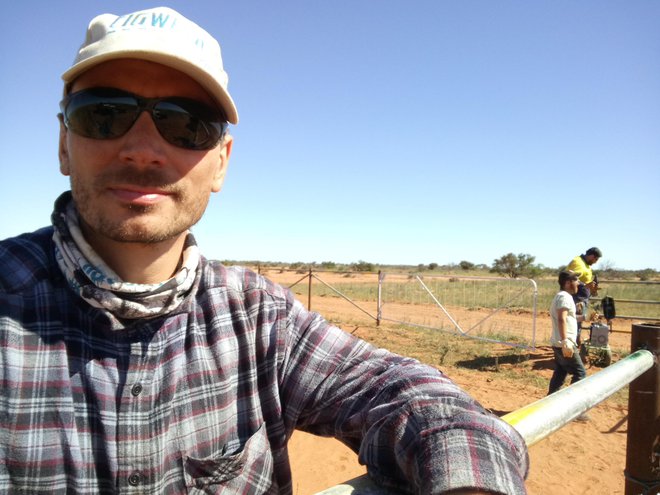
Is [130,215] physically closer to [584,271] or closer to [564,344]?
[564,344]

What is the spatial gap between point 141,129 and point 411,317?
1506 cm

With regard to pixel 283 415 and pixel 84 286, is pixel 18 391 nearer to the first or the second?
pixel 84 286

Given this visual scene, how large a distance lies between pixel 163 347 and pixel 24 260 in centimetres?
47

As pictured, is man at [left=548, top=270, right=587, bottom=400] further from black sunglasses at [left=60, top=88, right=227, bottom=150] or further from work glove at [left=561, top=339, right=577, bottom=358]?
black sunglasses at [left=60, top=88, right=227, bottom=150]

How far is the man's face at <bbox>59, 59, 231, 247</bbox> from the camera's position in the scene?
4.17ft

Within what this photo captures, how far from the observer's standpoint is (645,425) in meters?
2.10

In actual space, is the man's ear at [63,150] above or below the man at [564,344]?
above

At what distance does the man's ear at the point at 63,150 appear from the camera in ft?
4.54

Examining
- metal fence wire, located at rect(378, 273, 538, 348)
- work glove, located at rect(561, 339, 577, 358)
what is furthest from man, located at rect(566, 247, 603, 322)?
work glove, located at rect(561, 339, 577, 358)

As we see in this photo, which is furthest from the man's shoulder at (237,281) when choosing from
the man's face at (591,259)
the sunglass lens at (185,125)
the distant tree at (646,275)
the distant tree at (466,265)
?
the distant tree at (466,265)

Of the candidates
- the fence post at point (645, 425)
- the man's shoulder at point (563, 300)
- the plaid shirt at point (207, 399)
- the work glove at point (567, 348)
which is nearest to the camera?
the plaid shirt at point (207, 399)

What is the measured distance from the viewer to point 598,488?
464 centimetres

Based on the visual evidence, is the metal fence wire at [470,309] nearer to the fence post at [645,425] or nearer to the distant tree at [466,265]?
the fence post at [645,425]

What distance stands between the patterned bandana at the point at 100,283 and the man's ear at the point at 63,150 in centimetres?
10
